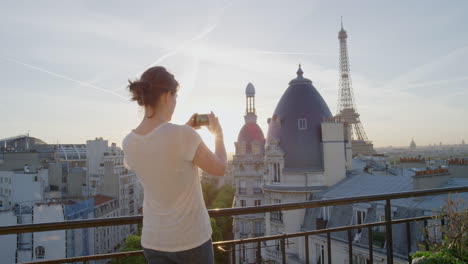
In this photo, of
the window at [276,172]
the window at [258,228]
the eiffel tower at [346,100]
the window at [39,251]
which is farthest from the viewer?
the eiffel tower at [346,100]

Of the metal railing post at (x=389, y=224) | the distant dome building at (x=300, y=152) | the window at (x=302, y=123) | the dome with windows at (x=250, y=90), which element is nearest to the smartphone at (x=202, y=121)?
the metal railing post at (x=389, y=224)

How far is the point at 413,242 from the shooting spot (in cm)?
1531

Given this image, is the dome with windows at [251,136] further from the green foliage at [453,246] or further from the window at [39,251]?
the green foliage at [453,246]

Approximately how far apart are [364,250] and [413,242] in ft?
7.28

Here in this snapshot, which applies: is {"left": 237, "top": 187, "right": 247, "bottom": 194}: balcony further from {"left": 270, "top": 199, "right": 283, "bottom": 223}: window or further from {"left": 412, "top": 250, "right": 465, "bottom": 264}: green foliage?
{"left": 412, "top": 250, "right": 465, "bottom": 264}: green foliage

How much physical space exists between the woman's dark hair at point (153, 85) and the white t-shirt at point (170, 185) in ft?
0.94

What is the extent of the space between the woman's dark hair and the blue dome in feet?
84.0

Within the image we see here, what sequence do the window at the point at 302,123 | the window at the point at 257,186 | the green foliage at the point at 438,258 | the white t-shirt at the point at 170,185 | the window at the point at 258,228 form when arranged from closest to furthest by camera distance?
1. the white t-shirt at the point at 170,185
2. the green foliage at the point at 438,258
3. the window at the point at 302,123
4. the window at the point at 258,228
5. the window at the point at 257,186

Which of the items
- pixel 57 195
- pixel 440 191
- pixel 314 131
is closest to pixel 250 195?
pixel 314 131

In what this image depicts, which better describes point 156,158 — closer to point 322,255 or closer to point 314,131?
point 322,255

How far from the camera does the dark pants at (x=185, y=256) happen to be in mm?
2768

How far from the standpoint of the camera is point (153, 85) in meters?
2.86

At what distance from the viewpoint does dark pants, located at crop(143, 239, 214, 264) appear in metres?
2.77

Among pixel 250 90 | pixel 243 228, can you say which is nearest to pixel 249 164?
pixel 243 228
